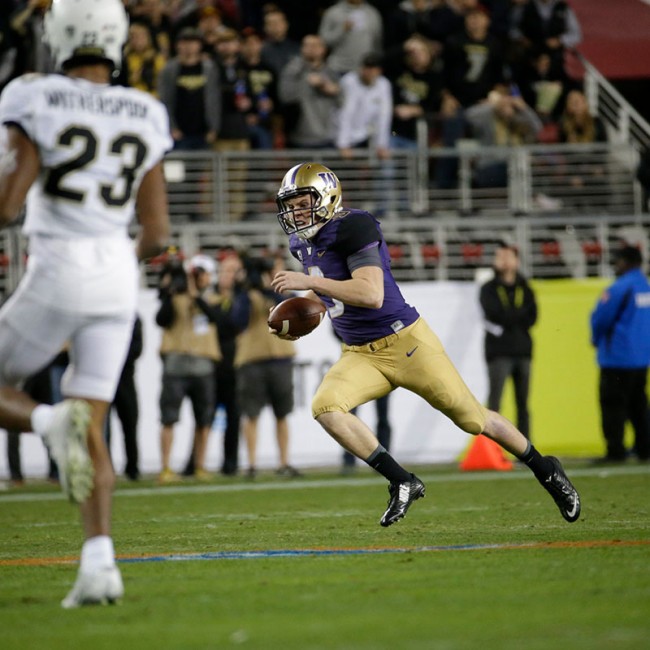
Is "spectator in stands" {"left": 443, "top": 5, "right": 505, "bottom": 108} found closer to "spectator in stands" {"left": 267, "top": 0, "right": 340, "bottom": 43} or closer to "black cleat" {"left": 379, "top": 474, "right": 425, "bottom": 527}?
"spectator in stands" {"left": 267, "top": 0, "right": 340, "bottom": 43}

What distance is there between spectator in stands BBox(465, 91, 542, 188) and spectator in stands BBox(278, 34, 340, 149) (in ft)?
5.11

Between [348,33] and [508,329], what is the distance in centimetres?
452

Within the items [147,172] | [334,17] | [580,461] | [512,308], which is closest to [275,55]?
[334,17]

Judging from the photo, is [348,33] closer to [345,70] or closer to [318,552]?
[345,70]

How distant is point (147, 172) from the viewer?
16.1 feet

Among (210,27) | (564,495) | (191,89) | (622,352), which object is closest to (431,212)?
(191,89)

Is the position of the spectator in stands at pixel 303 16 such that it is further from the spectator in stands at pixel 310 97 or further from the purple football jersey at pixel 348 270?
the purple football jersey at pixel 348 270

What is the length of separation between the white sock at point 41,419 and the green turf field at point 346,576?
56 centimetres

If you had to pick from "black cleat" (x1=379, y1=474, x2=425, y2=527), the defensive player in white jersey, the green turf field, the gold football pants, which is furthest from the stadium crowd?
the defensive player in white jersey

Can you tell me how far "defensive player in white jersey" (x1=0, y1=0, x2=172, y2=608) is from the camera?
4652 millimetres

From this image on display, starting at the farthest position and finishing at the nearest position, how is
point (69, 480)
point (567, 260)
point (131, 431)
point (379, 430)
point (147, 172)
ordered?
1. point (567, 260)
2. point (379, 430)
3. point (131, 431)
4. point (147, 172)
5. point (69, 480)

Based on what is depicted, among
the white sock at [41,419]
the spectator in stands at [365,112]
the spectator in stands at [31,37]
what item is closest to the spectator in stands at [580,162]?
the spectator in stands at [365,112]

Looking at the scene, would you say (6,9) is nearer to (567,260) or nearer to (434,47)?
(434,47)

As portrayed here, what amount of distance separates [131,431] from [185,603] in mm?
7570
